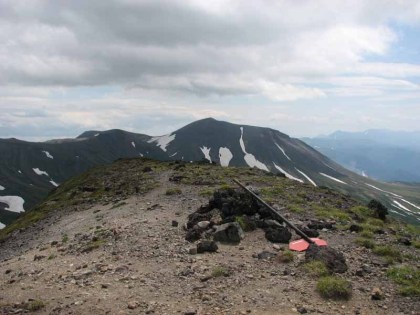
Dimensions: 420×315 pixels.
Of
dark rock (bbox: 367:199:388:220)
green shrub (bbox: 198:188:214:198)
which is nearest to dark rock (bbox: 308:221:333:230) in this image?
dark rock (bbox: 367:199:388:220)

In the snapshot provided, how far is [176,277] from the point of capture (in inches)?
745

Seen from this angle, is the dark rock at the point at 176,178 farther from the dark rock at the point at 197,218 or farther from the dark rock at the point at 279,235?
the dark rock at the point at 279,235

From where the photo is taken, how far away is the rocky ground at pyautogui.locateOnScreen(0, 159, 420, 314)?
15992 mm

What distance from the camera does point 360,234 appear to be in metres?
24.9

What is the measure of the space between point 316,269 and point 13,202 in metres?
194

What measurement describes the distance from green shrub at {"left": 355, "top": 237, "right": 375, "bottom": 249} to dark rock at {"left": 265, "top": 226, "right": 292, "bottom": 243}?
382cm

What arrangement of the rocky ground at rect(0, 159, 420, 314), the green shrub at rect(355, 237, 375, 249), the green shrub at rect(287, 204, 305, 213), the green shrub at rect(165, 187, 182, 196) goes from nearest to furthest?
the rocky ground at rect(0, 159, 420, 314) < the green shrub at rect(355, 237, 375, 249) < the green shrub at rect(287, 204, 305, 213) < the green shrub at rect(165, 187, 182, 196)

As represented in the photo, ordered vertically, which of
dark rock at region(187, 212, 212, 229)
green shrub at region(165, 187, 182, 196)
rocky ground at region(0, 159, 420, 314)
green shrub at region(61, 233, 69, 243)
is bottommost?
green shrub at region(61, 233, 69, 243)

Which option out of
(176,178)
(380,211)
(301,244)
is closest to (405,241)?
(301,244)

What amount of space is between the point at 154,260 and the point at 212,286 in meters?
4.88

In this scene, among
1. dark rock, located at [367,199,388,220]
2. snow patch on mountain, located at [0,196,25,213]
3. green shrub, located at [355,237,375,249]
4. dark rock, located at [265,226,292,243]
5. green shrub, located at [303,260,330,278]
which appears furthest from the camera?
snow patch on mountain, located at [0,196,25,213]

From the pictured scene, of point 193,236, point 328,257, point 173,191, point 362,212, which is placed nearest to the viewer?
point 328,257

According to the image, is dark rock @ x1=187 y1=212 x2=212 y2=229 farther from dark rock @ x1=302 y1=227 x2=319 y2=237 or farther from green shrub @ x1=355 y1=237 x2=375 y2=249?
green shrub @ x1=355 y1=237 x2=375 y2=249

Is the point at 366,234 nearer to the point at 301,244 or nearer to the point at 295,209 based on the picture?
the point at 301,244
